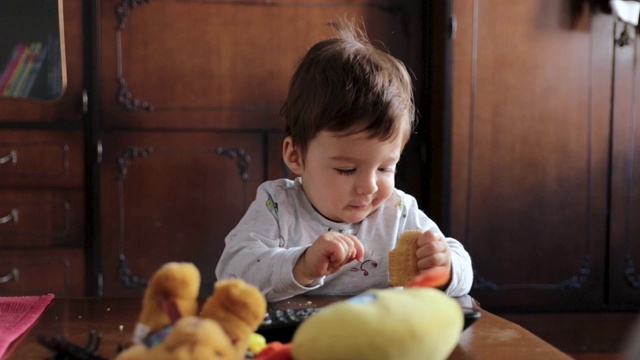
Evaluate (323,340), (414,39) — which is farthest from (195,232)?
(323,340)

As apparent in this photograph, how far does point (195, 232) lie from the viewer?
2.32 meters

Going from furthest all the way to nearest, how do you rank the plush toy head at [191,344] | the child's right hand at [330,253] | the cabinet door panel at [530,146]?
the cabinet door panel at [530,146], the child's right hand at [330,253], the plush toy head at [191,344]

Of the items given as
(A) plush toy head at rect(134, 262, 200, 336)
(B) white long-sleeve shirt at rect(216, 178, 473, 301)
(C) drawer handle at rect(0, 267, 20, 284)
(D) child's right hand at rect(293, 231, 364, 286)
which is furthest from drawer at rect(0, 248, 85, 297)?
(A) plush toy head at rect(134, 262, 200, 336)

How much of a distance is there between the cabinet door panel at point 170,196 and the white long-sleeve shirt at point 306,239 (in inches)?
48.9

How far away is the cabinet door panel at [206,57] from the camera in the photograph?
7.46 feet

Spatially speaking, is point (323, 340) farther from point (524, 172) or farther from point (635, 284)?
point (635, 284)

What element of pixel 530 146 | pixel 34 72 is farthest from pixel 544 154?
pixel 34 72

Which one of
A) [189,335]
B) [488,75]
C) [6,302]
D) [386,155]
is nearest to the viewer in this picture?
[189,335]

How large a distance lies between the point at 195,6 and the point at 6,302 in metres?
1.65

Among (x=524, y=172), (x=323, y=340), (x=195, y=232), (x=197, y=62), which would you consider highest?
(x=197, y=62)

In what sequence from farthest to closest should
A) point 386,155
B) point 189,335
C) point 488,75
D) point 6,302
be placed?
point 488,75 < point 386,155 < point 6,302 < point 189,335

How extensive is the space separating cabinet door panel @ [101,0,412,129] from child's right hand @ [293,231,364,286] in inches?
61.1

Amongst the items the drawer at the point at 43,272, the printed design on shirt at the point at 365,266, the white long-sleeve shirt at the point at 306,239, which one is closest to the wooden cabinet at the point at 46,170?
the drawer at the point at 43,272

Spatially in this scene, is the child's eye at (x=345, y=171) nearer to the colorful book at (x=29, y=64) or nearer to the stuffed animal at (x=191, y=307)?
the stuffed animal at (x=191, y=307)
